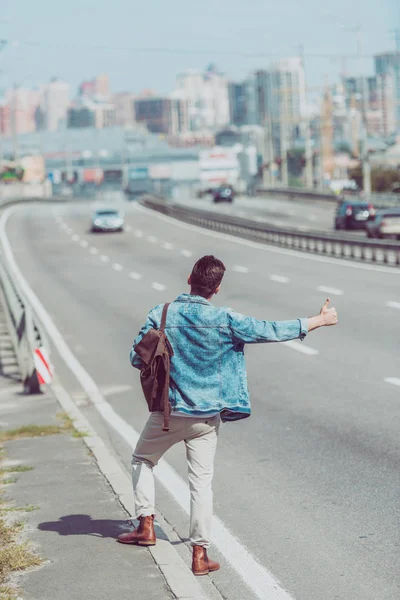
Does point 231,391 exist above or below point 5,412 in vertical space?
above

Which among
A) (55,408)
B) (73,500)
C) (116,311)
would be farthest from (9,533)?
(116,311)

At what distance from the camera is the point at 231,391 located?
699 cm

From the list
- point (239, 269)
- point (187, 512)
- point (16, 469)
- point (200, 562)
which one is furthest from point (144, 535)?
point (239, 269)

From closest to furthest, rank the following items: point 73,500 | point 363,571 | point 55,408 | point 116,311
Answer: point 363,571, point 73,500, point 55,408, point 116,311

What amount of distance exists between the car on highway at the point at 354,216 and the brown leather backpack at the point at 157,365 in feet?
173

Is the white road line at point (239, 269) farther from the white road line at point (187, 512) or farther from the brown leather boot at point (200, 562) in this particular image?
the brown leather boot at point (200, 562)

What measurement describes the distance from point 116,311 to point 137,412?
12762 millimetres

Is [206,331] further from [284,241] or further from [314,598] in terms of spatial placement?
[284,241]

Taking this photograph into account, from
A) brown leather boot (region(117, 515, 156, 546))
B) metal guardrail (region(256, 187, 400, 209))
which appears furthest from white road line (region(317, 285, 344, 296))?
metal guardrail (region(256, 187, 400, 209))

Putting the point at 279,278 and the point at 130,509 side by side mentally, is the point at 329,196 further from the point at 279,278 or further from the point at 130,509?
the point at 130,509

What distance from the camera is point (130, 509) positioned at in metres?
8.40

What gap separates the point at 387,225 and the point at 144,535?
135ft

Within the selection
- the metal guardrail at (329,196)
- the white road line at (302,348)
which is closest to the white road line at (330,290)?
the white road line at (302,348)

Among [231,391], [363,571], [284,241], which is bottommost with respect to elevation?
[284,241]
